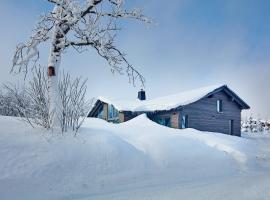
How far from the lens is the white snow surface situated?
26375 millimetres

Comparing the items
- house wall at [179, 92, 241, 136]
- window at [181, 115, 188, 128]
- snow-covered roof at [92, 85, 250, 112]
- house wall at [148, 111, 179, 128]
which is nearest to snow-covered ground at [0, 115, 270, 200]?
house wall at [148, 111, 179, 128]

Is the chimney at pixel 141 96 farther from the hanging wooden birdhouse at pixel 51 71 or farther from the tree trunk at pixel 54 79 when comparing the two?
→ the hanging wooden birdhouse at pixel 51 71

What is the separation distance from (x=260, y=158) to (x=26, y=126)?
33.6 ft

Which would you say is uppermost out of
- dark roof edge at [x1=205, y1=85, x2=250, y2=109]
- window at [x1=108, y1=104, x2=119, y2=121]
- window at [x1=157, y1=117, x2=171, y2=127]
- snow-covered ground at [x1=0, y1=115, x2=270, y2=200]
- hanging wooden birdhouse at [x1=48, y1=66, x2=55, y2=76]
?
dark roof edge at [x1=205, y1=85, x2=250, y2=109]

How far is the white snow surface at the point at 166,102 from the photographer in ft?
86.5

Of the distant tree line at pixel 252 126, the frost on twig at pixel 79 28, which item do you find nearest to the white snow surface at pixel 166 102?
the frost on twig at pixel 79 28

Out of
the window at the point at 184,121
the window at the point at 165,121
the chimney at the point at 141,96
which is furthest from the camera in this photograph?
the chimney at the point at 141,96

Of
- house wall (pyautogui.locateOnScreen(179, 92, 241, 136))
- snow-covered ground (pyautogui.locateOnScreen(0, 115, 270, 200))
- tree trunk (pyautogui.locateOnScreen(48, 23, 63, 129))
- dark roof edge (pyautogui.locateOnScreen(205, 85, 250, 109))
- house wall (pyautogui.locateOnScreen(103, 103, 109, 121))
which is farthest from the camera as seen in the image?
house wall (pyautogui.locateOnScreen(103, 103, 109, 121))

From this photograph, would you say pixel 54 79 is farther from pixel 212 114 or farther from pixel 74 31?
pixel 212 114

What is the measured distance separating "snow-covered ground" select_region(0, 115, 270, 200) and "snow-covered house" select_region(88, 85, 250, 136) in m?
15.5

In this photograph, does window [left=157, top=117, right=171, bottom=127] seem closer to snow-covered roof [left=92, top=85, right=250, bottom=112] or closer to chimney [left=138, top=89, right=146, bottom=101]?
snow-covered roof [left=92, top=85, right=250, bottom=112]

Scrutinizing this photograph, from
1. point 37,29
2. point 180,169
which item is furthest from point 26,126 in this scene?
point 180,169

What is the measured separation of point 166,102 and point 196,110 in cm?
283

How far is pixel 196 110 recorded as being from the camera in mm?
27547
